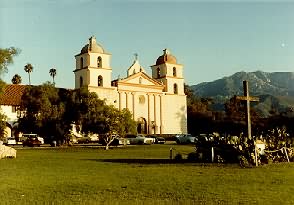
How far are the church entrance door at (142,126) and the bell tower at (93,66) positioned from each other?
7.83 m

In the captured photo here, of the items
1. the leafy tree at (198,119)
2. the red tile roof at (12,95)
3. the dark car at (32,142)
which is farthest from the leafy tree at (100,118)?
the leafy tree at (198,119)

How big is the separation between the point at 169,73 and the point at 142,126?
394 inches

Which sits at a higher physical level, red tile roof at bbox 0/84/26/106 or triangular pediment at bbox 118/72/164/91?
triangular pediment at bbox 118/72/164/91

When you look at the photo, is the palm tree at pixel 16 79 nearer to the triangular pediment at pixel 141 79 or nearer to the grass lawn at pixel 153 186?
the triangular pediment at pixel 141 79

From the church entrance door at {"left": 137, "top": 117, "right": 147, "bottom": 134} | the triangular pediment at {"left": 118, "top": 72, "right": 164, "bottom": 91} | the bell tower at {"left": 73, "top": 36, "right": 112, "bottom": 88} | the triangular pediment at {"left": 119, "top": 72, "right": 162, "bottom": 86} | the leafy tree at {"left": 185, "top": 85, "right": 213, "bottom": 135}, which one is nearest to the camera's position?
the bell tower at {"left": 73, "top": 36, "right": 112, "bottom": 88}

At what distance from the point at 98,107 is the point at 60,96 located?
528 cm

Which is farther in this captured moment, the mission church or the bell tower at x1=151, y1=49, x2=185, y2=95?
the bell tower at x1=151, y1=49, x2=185, y2=95

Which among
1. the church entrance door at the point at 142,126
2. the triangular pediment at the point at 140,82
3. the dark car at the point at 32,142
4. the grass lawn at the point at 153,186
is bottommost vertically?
the grass lawn at the point at 153,186

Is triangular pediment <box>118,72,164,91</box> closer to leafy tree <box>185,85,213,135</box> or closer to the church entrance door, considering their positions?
the church entrance door

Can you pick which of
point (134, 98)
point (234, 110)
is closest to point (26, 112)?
point (134, 98)

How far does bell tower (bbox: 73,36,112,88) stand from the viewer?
64.5m

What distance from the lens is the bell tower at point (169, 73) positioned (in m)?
74.1

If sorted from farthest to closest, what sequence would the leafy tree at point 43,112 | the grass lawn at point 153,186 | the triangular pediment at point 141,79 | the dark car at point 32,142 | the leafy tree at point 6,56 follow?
the triangular pediment at point 141,79, the dark car at point 32,142, the leafy tree at point 43,112, the leafy tree at point 6,56, the grass lawn at point 153,186

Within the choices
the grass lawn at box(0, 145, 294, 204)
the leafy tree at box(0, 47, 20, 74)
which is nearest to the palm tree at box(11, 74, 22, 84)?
the leafy tree at box(0, 47, 20, 74)
